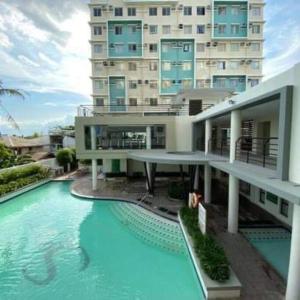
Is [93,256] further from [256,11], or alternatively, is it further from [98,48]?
[256,11]

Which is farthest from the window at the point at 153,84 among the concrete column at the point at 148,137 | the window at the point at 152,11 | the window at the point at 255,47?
the concrete column at the point at 148,137

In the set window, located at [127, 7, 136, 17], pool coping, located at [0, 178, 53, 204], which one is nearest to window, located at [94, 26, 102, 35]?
window, located at [127, 7, 136, 17]

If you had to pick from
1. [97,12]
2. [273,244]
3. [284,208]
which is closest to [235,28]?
[97,12]

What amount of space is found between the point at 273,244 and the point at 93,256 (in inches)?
293

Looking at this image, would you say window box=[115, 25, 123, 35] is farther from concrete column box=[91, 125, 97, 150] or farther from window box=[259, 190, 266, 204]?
window box=[259, 190, 266, 204]

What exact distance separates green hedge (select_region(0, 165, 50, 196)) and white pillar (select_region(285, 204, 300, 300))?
61.4 ft

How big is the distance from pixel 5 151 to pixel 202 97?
2249cm

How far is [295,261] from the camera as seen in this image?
535cm

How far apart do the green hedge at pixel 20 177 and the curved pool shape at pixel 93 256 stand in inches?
128

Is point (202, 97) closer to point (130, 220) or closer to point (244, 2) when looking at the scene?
point (130, 220)

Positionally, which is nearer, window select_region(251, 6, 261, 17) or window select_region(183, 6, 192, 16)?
window select_region(251, 6, 261, 17)

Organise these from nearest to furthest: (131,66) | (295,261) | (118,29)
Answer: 1. (295,261)
2. (118,29)
3. (131,66)

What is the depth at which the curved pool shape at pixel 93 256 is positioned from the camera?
23.4ft

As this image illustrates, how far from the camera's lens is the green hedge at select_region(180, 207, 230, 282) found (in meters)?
6.45
